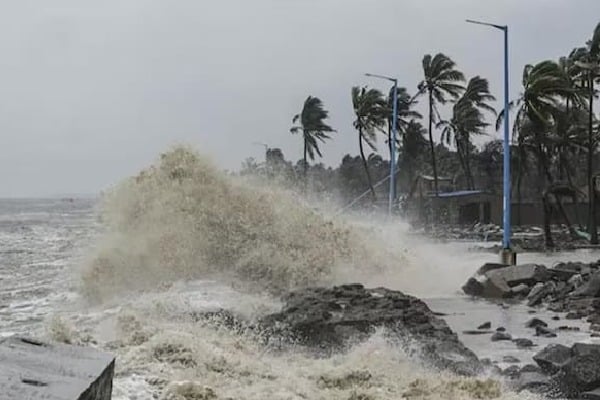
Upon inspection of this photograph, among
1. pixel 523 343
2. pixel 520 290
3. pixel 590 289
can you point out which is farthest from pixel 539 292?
pixel 523 343

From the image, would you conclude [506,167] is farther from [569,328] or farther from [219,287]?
[569,328]

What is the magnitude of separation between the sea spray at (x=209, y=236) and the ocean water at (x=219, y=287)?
4 centimetres

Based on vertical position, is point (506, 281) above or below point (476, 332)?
above

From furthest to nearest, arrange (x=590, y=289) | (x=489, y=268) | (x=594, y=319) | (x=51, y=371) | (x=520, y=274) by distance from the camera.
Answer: (x=489, y=268)
(x=520, y=274)
(x=590, y=289)
(x=594, y=319)
(x=51, y=371)

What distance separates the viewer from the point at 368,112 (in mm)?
59969

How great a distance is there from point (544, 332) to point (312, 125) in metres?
59.4

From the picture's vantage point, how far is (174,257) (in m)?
17.9

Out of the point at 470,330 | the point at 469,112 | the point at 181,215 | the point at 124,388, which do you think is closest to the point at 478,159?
the point at 469,112

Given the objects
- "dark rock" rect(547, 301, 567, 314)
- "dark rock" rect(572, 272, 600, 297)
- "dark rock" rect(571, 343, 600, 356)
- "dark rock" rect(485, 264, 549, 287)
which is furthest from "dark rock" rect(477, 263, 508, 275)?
"dark rock" rect(571, 343, 600, 356)

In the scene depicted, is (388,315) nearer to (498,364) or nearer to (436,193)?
(498,364)

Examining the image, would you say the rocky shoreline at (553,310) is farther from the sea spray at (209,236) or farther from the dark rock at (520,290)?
the sea spray at (209,236)

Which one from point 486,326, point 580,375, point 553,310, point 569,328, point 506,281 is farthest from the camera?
point 506,281

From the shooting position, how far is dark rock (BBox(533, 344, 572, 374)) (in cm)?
824

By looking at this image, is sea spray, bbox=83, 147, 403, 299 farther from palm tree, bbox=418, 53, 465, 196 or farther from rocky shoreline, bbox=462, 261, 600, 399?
palm tree, bbox=418, 53, 465, 196
